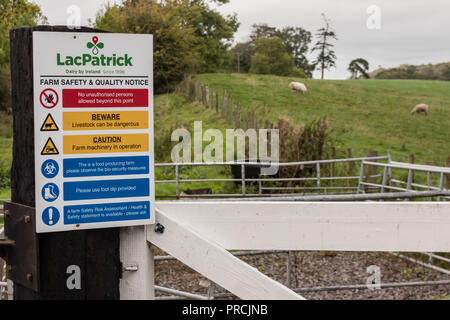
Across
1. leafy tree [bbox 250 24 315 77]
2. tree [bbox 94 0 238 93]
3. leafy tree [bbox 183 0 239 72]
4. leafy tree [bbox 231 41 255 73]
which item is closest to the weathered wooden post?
tree [bbox 94 0 238 93]

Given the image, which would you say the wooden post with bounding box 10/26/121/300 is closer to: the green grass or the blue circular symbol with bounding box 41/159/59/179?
the blue circular symbol with bounding box 41/159/59/179

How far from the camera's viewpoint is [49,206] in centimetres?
140

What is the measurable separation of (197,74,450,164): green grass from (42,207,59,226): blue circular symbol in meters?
16.5

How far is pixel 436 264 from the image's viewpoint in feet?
22.9

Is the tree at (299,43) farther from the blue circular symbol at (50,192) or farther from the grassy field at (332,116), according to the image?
the blue circular symbol at (50,192)

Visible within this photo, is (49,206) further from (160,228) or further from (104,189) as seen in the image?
(160,228)

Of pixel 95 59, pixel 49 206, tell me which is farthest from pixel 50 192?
pixel 95 59

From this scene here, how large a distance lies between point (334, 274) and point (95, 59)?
19.2 ft

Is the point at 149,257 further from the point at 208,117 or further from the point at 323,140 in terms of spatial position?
the point at 208,117

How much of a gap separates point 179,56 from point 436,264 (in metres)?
28.3

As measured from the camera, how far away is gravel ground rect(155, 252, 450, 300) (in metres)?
6.09

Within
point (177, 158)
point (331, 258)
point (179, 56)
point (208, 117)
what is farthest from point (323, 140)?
point (179, 56)

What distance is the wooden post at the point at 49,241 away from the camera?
1403mm

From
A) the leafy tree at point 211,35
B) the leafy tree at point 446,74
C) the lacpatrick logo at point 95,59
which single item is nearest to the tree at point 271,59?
the leafy tree at point 211,35
